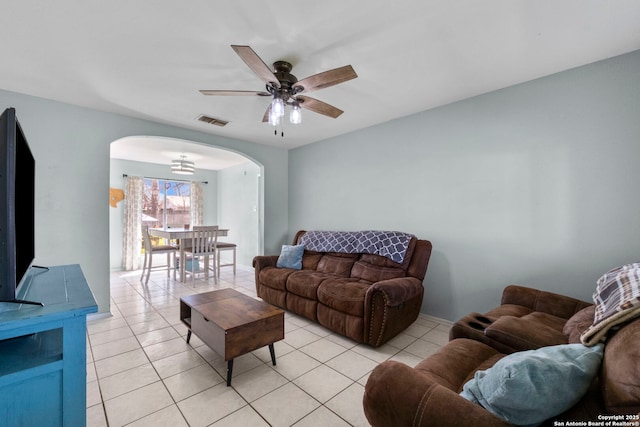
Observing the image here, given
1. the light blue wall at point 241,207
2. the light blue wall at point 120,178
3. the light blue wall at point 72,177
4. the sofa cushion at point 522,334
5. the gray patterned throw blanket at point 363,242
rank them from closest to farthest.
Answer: the sofa cushion at point 522,334 → the light blue wall at point 72,177 → the gray patterned throw blanket at point 363,242 → the light blue wall at point 120,178 → the light blue wall at point 241,207

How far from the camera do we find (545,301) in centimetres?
203

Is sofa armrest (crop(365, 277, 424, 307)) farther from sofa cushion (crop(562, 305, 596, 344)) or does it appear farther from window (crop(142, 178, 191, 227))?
window (crop(142, 178, 191, 227))

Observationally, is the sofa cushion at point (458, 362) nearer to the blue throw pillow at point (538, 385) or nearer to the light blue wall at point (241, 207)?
the blue throw pillow at point (538, 385)

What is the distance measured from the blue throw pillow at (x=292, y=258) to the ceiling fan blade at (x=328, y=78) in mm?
2216

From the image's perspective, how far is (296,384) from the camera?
1876mm

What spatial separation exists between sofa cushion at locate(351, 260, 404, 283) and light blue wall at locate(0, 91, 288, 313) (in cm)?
296

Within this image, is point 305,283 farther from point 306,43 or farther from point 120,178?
point 120,178

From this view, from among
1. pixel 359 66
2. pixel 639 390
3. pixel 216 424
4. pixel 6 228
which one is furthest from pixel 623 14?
pixel 216 424

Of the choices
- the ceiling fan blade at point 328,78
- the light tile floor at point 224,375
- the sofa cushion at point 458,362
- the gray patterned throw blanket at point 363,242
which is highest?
the ceiling fan blade at point 328,78

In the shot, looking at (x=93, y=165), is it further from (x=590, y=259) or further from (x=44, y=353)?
(x=590, y=259)

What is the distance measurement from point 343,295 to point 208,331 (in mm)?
1203

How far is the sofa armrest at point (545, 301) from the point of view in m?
1.93

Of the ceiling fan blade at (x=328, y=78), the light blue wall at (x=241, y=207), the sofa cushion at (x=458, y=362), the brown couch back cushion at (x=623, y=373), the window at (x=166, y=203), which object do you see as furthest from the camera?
the window at (x=166, y=203)

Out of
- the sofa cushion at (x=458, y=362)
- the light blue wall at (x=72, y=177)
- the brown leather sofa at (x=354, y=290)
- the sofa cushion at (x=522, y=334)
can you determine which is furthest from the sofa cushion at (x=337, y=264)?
the light blue wall at (x=72, y=177)
